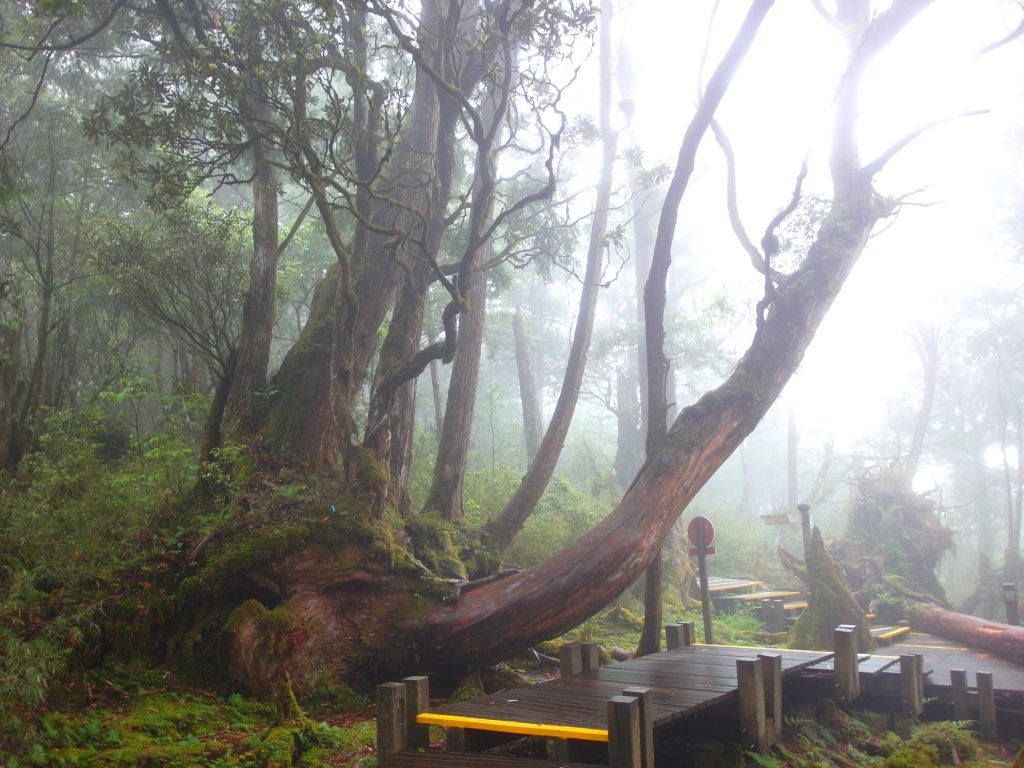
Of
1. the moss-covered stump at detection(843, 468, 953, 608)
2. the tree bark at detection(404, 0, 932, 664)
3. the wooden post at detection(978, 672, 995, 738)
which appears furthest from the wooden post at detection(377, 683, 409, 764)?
the moss-covered stump at detection(843, 468, 953, 608)

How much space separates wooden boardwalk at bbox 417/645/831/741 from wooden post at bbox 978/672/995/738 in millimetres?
1462

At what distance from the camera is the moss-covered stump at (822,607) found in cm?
1053

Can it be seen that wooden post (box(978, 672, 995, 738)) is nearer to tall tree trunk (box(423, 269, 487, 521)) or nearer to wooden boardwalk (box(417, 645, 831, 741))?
wooden boardwalk (box(417, 645, 831, 741))

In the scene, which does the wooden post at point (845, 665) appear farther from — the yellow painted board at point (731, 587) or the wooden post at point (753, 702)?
the yellow painted board at point (731, 587)

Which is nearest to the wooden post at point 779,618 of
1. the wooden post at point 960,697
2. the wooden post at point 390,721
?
the wooden post at point 960,697

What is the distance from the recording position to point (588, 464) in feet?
93.7

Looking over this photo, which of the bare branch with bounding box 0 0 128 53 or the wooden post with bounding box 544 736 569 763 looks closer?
the wooden post with bounding box 544 736 569 763

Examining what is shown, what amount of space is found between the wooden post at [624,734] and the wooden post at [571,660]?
7.37ft

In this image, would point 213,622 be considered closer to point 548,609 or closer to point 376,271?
point 548,609

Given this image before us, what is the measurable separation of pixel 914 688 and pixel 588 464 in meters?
21.6

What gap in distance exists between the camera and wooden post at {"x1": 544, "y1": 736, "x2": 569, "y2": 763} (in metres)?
4.40

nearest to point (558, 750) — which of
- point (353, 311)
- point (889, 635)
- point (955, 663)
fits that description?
point (353, 311)

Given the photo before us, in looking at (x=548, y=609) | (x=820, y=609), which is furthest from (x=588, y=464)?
(x=548, y=609)

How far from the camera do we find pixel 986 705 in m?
7.02
